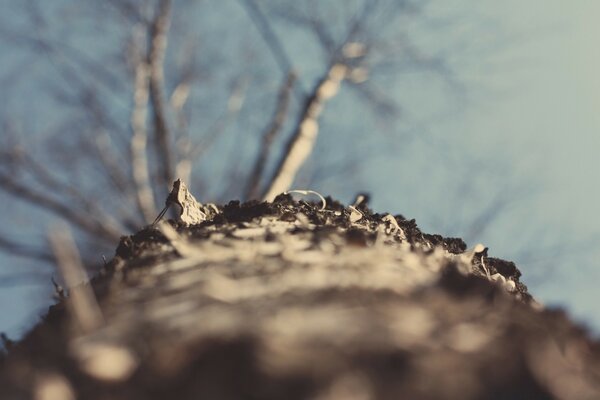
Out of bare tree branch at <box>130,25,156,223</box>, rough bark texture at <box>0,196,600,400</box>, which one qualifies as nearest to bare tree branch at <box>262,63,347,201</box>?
bare tree branch at <box>130,25,156,223</box>

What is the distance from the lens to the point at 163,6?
555cm

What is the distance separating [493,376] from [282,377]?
0.92 ft

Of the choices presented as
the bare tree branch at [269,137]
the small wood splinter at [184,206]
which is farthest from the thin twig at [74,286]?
the bare tree branch at [269,137]

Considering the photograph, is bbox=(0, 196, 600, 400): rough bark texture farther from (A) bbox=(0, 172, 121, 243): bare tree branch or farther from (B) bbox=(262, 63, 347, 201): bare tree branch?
(A) bbox=(0, 172, 121, 243): bare tree branch

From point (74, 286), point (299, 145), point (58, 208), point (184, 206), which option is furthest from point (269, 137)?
point (74, 286)

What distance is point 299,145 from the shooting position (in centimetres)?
413

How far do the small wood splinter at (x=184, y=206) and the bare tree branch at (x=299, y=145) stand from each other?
1945mm

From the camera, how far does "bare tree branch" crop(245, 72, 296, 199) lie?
4797 mm

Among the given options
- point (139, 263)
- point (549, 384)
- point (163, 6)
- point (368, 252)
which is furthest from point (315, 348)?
point (163, 6)

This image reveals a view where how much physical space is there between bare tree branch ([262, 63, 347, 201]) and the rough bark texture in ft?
9.03

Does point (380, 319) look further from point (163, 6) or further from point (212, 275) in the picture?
point (163, 6)

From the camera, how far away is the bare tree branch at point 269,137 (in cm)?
480

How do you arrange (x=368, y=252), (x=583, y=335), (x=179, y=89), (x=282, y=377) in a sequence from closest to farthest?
(x=282, y=377)
(x=583, y=335)
(x=368, y=252)
(x=179, y=89)

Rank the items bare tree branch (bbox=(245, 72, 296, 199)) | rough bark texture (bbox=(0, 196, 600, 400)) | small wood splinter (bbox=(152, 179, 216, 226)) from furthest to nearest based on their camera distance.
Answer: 1. bare tree branch (bbox=(245, 72, 296, 199))
2. small wood splinter (bbox=(152, 179, 216, 226))
3. rough bark texture (bbox=(0, 196, 600, 400))
